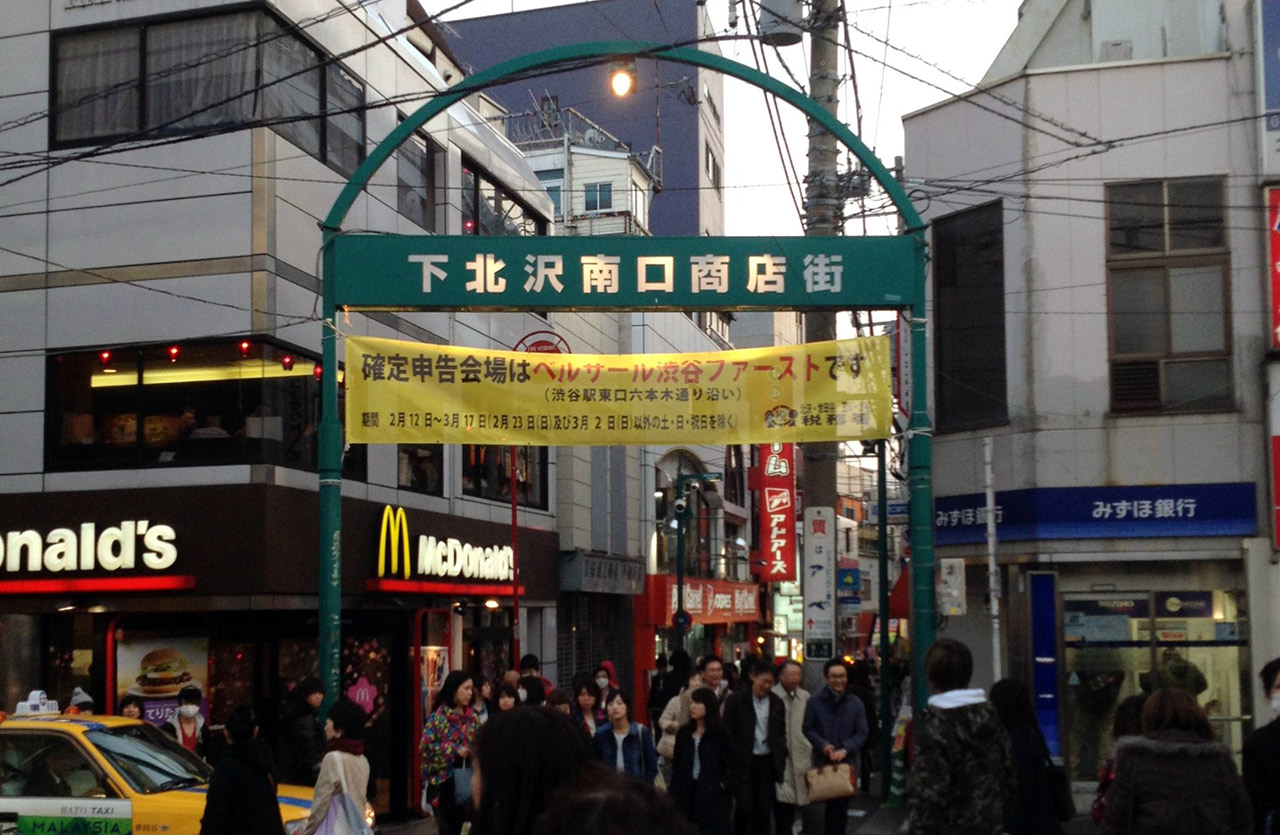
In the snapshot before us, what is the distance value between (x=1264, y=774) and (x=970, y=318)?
10604mm

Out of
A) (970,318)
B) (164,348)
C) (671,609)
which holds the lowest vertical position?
(671,609)

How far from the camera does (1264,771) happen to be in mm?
7582

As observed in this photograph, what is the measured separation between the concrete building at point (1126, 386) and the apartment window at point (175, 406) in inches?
321

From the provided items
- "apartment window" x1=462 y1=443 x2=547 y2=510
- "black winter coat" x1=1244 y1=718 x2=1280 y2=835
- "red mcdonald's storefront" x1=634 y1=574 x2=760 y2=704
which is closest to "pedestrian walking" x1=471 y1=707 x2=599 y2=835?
"black winter coat" x1=1244 y1=718 x2=1280 y2=835

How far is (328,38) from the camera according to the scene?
62.0ft

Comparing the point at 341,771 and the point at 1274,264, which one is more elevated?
the point at 1274,264

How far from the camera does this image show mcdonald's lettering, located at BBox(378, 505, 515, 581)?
755 inches

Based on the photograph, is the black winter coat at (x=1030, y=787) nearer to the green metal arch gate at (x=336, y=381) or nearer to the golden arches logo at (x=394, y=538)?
the green metal arch gate at (x=336, y=381)

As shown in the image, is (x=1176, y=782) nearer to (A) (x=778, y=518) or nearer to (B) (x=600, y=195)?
(B) (x=600, y=195)

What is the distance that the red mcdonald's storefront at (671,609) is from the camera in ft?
113

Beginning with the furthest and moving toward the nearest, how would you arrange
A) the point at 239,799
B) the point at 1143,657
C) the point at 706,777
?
the point at 1143,657 → the point at 706,777 → the point at 239,799

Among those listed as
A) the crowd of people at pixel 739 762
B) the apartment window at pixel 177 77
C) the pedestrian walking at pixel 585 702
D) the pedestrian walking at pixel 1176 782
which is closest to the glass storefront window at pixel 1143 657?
the crowd of people at pixel 739 762

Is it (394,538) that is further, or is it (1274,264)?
(394,538)

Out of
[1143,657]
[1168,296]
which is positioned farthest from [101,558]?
[1168,296]
